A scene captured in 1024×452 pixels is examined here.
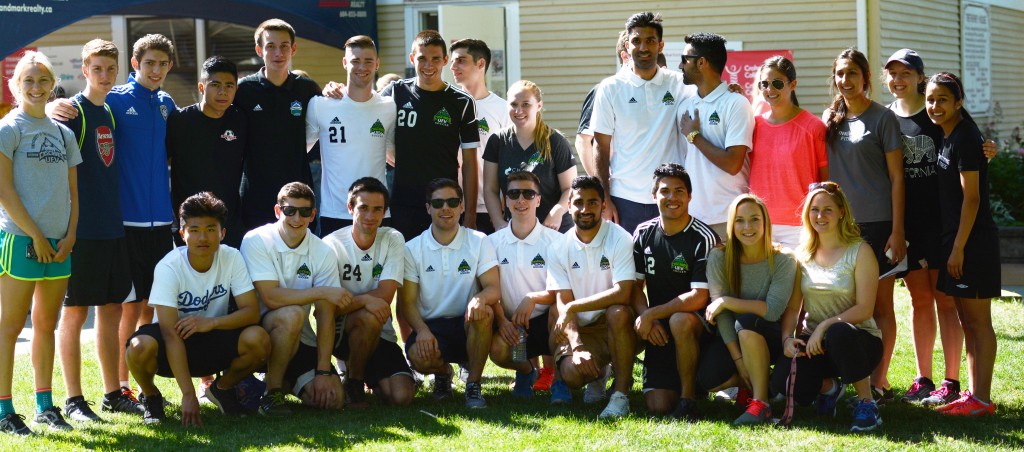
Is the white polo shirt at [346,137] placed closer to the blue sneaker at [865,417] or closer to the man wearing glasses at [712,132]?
the man wearing glasses at [712,132]

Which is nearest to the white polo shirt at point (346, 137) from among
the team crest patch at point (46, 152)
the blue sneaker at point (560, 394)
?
the blue sneaker at point (560, 394)

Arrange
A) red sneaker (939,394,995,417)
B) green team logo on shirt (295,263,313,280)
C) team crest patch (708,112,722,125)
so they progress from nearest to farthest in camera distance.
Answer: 1. red sneaker (939,394,995,417)
2. green team logo on shirt (295,263,313,280)
3. team crest patch (708,112,722,125)

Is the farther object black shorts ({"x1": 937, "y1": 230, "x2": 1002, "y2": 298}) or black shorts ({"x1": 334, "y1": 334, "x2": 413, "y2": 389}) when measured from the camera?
black shorts ({"x1": 334, "y1": 334, "x2": 413, "y2": 389})

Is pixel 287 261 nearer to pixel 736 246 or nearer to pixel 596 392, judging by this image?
pixel 596 392

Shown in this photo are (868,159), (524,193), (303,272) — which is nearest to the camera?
(868,159)

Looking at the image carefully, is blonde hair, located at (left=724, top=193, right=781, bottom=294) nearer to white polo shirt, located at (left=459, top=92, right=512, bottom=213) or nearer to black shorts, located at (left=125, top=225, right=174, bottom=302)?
white polo shirt, located at (left=459, top=92, right=512, bottom=213)

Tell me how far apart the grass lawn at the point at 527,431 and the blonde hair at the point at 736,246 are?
73 cm

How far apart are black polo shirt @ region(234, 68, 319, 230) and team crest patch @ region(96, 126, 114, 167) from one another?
908 mm

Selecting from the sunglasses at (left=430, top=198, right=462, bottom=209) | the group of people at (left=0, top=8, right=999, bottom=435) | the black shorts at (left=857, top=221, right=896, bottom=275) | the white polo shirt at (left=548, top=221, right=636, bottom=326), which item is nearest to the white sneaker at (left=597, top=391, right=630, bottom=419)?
the group of people at (left=0, top=8, right=999, bottom=435)

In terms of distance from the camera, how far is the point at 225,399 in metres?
6.08

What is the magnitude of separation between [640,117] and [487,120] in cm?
136

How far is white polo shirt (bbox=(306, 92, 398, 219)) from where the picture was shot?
6746mm

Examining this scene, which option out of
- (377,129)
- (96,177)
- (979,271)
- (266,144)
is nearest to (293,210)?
(266,144)

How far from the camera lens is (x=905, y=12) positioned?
50.1 ft
